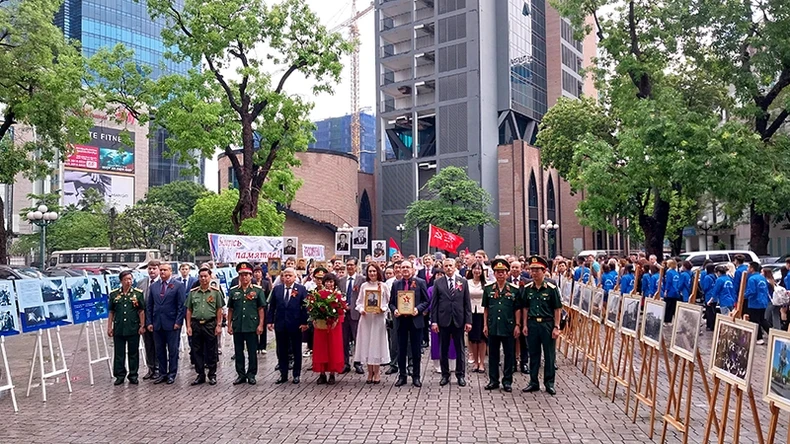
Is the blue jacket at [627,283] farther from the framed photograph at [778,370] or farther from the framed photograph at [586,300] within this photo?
the framed photograph at [778,370]

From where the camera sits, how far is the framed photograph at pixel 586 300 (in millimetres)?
10461

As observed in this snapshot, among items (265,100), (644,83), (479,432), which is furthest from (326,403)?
(644,83)

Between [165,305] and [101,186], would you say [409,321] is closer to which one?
[165,305]

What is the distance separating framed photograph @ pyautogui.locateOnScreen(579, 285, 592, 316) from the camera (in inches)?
412

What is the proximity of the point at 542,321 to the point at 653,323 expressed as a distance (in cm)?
239

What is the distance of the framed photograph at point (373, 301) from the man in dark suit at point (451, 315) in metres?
0.84

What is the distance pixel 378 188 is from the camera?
5853 cm

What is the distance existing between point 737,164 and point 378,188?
39409 mm

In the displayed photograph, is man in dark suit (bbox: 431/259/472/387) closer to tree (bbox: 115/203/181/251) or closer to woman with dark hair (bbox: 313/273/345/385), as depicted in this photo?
woman with dark hair (bbox: 313/273/345/385)

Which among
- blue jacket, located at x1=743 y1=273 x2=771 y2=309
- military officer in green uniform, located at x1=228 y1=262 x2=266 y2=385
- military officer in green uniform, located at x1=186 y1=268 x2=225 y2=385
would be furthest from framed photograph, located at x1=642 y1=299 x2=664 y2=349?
blue jacket, located at x1=743 y1=273 x2=771 y2=309

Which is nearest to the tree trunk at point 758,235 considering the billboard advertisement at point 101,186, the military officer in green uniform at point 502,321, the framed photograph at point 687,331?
the military officer in green uniform at point 502,321

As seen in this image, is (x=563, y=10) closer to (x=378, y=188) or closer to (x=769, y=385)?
(x=769, y=385)

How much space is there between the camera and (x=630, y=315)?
797cm

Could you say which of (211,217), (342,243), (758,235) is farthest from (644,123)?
(211,217)
